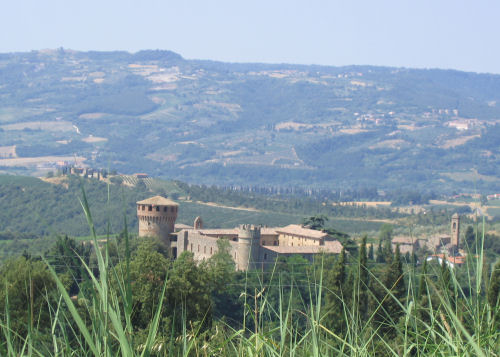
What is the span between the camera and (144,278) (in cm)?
3372

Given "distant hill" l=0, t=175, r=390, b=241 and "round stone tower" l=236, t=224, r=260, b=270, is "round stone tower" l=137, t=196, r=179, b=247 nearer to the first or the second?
"round stone tower" l=236, t=224, r=260, b=270

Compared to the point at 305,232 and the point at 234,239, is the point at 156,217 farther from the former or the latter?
the point at 305,232

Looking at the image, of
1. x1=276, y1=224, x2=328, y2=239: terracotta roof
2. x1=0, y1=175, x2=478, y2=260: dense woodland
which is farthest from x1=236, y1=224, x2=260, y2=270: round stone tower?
x1=0, y1=175, x2=478, y2=260: dense woodland

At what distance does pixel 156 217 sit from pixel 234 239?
225 inches

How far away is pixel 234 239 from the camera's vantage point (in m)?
62.7

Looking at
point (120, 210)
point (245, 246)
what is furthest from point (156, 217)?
point (120, 210)

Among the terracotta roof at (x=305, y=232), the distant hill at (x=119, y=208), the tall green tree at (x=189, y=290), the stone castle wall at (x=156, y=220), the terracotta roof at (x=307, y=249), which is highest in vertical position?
the tall green tree at (x=189, y=290)

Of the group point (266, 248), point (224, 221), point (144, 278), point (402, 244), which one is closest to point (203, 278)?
point (144, 278)

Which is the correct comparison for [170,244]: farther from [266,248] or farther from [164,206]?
[266,248]

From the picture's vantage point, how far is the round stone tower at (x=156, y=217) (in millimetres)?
60594

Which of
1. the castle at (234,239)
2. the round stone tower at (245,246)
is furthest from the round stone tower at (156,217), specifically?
the round stone tower at (245,246)

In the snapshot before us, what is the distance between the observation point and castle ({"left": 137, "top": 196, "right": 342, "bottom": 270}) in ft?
183

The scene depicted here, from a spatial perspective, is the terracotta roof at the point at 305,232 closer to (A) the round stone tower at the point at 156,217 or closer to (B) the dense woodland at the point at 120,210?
(A) the round stone tower at the point at 156,217

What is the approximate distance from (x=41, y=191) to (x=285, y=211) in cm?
3841
